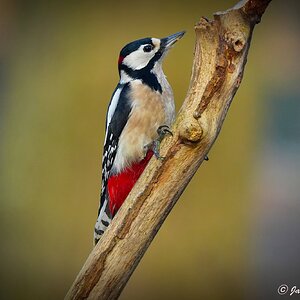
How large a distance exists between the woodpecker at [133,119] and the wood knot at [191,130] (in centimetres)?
23

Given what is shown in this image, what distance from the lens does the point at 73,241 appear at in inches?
81.4

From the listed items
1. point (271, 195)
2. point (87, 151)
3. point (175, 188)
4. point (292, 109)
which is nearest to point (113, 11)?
point (87, 151)

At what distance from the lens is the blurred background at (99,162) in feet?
6.59

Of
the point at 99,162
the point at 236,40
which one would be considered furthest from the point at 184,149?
the point at 99,162

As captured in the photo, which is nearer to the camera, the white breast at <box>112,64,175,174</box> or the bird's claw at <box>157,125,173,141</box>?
the bird's claw at <box>157,125,173,141</box>

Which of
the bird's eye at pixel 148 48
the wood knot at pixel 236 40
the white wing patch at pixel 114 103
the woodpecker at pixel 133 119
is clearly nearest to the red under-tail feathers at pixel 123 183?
the woodpecker at pixel 133 119

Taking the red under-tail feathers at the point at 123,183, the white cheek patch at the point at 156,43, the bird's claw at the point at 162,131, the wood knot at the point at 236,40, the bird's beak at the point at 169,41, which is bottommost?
the red under-tail feathers at the point at 123,183

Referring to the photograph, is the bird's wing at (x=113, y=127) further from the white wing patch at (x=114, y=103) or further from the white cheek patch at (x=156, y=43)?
the white cheek patch at (x=156, y=43)

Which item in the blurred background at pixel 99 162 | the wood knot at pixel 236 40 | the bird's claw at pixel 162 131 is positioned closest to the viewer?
the wood knot at pixel 236 40

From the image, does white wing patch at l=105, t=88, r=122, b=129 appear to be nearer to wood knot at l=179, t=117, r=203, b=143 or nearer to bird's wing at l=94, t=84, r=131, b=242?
bird's wing at l=94, t=84, r=131, b=242

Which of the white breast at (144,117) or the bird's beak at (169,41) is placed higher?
the bird's beak at (169,41)

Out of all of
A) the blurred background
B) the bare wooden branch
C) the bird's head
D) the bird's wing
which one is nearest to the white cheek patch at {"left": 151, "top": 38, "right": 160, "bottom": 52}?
the bird's head

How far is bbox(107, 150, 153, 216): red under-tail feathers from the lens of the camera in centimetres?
148

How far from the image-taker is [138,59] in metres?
1.43
